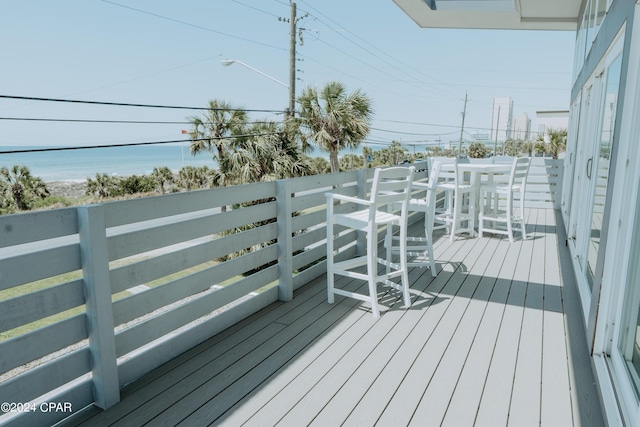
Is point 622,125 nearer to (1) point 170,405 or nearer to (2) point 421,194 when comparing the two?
(1) point 170,405

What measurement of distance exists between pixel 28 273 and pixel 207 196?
1.01 metres

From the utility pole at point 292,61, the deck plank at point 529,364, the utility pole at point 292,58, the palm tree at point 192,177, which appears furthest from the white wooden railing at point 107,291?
the palm tree at point 192,177

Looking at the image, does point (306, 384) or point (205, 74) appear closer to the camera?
point (306, 384)

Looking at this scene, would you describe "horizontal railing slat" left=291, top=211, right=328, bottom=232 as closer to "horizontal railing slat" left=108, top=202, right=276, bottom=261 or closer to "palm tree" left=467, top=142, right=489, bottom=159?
"horizontal railing slat" left=108, top=202, right=276, bottom=261

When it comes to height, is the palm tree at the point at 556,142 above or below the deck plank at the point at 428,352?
above

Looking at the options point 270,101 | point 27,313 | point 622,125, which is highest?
point 270,101

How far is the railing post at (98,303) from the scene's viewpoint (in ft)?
5.56

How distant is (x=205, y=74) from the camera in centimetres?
5681

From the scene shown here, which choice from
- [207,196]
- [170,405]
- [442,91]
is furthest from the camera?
[442,91]

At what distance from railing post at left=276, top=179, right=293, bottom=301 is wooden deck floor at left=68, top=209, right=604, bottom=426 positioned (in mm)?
124

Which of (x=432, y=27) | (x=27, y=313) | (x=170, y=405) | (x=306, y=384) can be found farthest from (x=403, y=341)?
(x=432, y=27)

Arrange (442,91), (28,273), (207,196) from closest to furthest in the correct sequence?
1. (28,273)
2. (207,196)
3. (442,91)

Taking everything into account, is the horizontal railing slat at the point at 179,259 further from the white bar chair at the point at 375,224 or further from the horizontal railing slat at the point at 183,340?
the white bar chair at the point at 375,224

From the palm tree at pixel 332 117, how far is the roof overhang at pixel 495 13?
4328 millimetres
